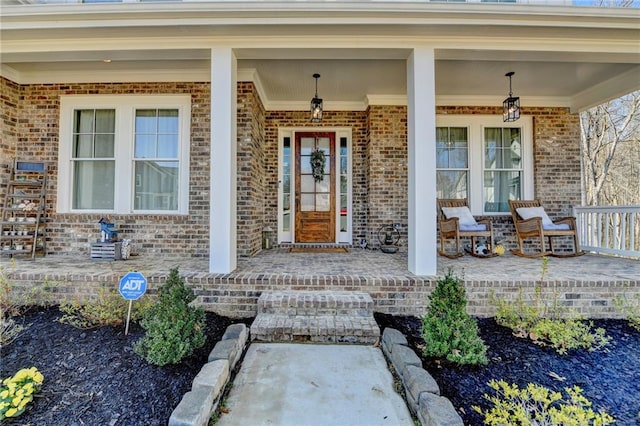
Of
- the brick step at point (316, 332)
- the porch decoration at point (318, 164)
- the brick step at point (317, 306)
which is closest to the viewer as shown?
the brick step at point (316, 332)

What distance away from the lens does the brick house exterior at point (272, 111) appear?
10.3 ft

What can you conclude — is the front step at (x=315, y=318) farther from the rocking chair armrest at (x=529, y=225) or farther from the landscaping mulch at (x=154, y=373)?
the rocking chair armrest at (x=529, y=225)

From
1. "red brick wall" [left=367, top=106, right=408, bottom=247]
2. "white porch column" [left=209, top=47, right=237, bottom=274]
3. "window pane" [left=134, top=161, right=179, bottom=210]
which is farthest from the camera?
"red brick wall" [left=367, top=106, right=408, bottom=247]

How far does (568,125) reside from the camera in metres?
5.45

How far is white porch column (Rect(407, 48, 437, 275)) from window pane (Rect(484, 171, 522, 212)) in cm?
291

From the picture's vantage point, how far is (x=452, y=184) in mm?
5598

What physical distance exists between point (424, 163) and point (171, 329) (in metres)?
2.72

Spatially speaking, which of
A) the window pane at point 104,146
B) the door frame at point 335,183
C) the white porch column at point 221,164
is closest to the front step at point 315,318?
the white porch column at point 221,164

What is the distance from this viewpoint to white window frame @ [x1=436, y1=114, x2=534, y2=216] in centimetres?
549

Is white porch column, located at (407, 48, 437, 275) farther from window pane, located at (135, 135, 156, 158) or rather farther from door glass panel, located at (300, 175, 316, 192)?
window pane, located at (135, 135, 156, 158)

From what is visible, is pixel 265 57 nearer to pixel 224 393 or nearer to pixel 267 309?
pixel 267 309

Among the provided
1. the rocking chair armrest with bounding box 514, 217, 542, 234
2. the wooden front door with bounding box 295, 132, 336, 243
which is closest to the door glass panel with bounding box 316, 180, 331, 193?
the wooden front door with bounding box 295, 132, 336, 243

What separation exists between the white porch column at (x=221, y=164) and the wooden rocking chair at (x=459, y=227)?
3.14 meters

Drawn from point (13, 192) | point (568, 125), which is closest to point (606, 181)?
point (568, 125)
